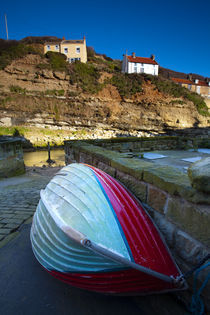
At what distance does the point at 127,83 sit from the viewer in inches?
1123

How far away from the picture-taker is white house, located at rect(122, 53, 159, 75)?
33356 millimetres

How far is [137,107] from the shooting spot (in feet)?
92.8

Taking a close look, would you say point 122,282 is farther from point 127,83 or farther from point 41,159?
point 127,83

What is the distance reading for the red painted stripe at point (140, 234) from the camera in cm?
148

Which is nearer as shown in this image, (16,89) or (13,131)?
(13,131)

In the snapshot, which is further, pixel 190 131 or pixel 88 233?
pixel 190 131

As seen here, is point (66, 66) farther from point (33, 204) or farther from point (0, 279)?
point (0, 279)

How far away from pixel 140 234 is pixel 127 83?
1194 inches

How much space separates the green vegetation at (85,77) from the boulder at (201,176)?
2713 centimetres

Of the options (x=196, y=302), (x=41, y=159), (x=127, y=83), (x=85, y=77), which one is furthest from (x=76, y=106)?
(x=196, y=302)

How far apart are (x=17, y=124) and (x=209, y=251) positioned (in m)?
25.3

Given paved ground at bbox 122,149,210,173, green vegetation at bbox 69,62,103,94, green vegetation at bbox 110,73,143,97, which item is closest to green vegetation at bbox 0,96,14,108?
green vegetation at bbox 69,62,103,94

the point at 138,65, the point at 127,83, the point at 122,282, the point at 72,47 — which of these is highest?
the point at 72,47

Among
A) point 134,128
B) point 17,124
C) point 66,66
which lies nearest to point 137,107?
point 134,128
